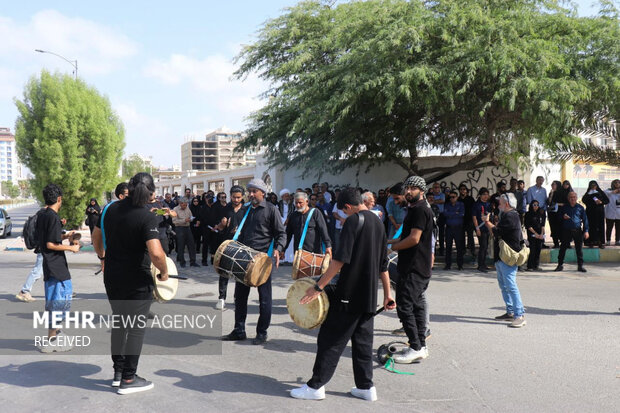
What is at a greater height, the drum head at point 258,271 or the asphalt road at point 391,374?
the drum head at point 258,271

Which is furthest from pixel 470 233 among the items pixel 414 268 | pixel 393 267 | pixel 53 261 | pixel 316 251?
pixel 53 261

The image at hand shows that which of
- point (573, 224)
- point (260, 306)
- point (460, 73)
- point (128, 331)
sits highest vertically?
point (460, 73)

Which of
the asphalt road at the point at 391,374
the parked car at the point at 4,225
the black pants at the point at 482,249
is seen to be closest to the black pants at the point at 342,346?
the asphalt road at the point at 391,374

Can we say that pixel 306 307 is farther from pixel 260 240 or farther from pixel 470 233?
pixel 470 233

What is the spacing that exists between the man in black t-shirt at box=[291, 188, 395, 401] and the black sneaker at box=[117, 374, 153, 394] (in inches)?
50.9

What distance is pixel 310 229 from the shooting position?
739cm

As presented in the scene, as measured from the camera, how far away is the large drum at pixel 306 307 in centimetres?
442

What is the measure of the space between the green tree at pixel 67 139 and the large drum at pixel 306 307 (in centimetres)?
2087

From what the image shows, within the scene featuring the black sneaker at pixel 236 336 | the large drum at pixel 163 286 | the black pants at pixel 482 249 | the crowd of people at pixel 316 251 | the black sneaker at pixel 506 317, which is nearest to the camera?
the crowd of people at pixel 316 251

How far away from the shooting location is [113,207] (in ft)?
14.8

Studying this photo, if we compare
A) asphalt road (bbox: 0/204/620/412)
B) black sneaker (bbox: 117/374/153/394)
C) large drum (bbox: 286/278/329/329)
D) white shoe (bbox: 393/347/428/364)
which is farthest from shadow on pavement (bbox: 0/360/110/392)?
white shoe (bbox: 393/347/428/364)

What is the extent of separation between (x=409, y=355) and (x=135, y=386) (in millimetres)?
2646

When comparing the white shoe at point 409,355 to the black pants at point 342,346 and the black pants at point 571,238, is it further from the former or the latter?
the black pants at point 571,238

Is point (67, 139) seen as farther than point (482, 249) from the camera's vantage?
Yes
